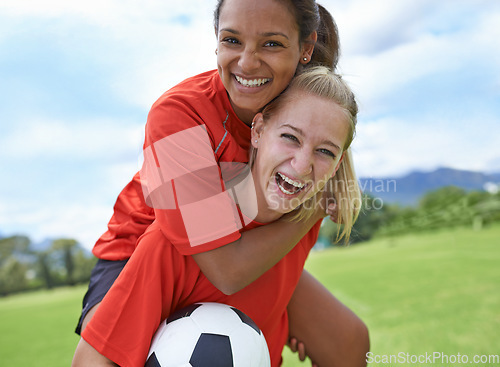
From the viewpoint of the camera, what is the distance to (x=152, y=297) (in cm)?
197

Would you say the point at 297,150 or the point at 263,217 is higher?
the point at 297,150

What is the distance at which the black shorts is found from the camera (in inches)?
92.9

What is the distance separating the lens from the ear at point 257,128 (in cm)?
228

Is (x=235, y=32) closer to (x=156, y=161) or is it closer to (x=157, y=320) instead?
(x=156, y=161)

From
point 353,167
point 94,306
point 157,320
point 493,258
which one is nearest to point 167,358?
point 157,320

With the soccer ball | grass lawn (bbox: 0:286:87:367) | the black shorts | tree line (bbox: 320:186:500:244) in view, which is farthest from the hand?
tree line (bbox: 320:186:500:244)

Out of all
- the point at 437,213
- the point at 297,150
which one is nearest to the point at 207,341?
the point at 297,150

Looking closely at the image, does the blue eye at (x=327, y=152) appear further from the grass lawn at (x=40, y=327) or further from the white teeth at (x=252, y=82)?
the grass lawn at (x=40, y=327)

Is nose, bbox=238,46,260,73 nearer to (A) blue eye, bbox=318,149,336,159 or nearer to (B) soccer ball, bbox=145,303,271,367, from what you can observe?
(A) blue eye, bbox=318,149,336,159

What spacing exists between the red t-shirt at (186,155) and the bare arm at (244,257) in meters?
0.06

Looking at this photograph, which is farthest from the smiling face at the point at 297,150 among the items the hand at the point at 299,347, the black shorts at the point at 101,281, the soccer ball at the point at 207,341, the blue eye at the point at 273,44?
the hand at the point at 299,347

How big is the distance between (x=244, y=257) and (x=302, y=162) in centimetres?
53

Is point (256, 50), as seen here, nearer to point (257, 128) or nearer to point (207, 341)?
point (257, 128)

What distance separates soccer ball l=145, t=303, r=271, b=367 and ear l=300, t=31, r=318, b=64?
1397 mm
